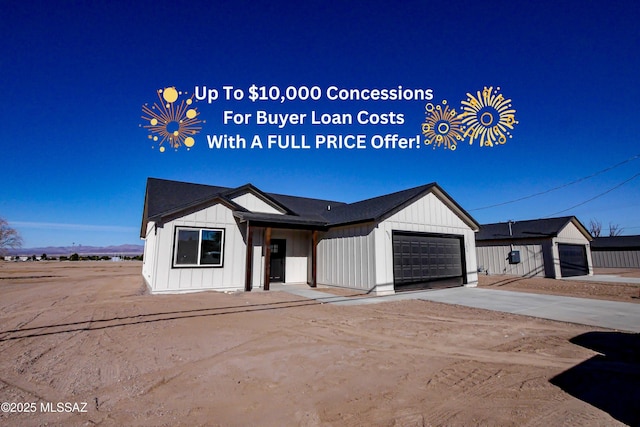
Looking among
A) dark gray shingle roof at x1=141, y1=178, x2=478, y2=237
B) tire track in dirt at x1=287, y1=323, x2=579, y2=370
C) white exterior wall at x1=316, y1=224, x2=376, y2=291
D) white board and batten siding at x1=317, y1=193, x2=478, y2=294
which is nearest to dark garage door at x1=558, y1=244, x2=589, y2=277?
white board and batten siding at x1=317, y1=193, x2=478, y2=294

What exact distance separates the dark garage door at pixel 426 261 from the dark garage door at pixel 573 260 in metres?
10.8

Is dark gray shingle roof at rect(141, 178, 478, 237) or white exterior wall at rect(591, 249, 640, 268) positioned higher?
dark gray shingle roof at rect(141, 178, 478, 237)

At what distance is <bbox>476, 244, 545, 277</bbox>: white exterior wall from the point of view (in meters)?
20.0

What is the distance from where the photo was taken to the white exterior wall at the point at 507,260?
→ 1998cm

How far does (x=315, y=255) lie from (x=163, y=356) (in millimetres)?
9196

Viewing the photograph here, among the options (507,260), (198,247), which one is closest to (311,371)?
(198,247)

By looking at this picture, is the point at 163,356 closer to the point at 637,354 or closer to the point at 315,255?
the point at 637,354

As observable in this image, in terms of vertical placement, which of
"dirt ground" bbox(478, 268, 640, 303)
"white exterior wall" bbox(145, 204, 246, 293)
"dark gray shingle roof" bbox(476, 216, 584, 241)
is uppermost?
"dark gray shingle roof" bbox(476, 216, 584, 241)

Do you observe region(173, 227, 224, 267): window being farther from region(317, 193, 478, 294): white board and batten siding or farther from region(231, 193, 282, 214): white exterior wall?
region(317, 193, 478, 294): white board and batten siding

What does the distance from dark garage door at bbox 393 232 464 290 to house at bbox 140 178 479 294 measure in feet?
0.14

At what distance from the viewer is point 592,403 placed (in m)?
3.06

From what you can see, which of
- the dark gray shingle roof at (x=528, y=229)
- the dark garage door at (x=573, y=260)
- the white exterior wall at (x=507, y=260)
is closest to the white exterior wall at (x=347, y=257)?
the dark gray shingle roof at (x=528, y=229)

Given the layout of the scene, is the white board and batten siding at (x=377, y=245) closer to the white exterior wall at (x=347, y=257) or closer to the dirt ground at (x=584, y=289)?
the white exterior wall at (x=347, y=257)

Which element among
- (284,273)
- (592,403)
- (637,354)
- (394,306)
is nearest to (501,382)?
(592,403)
